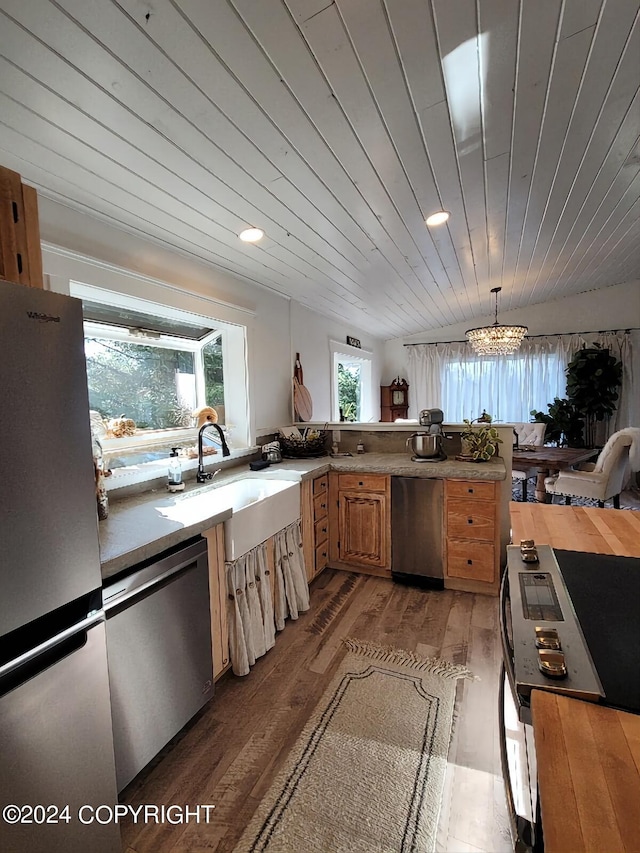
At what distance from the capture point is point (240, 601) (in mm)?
1872

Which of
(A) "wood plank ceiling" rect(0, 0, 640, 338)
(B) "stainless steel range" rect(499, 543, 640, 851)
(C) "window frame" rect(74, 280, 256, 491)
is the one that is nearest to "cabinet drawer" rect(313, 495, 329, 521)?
(C) "window frame" rect(74, 280, 256, 491)

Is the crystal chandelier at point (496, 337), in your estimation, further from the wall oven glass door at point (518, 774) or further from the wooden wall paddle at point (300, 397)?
the wall oven glass door at point (518, 774)

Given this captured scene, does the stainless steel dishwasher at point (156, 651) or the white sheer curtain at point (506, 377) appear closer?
the stainless steel dishwasher at point (156, 651)

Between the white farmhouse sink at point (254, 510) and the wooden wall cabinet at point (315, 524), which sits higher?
the white farmhouse sink at point (254, 510)

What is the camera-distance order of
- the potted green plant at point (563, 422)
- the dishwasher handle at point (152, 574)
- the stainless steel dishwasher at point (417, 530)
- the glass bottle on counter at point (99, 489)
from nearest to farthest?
the dishwasher handle at point (152, 574)
the glass bottle on counter at point (99, 489)
the stainless steel dishwasher at point (417, 530)
the potted green plant at point (563, 422)

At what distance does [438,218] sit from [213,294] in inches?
58.3

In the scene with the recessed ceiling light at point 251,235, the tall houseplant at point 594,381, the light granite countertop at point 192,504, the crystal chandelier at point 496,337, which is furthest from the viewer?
the tall houseplant at point 594,381

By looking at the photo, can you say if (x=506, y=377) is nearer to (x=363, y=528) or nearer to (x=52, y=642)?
→ (x=363, y=528)

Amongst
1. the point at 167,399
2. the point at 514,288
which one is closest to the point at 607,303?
the point at 514,288

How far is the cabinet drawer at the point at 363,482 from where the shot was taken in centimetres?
282

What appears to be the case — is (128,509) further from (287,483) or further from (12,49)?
(12,49)

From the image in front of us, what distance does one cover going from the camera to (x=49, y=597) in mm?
956

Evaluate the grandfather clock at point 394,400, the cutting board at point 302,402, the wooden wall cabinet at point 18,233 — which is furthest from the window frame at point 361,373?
the wooden wall cabinet at point 18,233

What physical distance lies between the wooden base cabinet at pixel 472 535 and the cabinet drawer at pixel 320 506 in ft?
2.79
